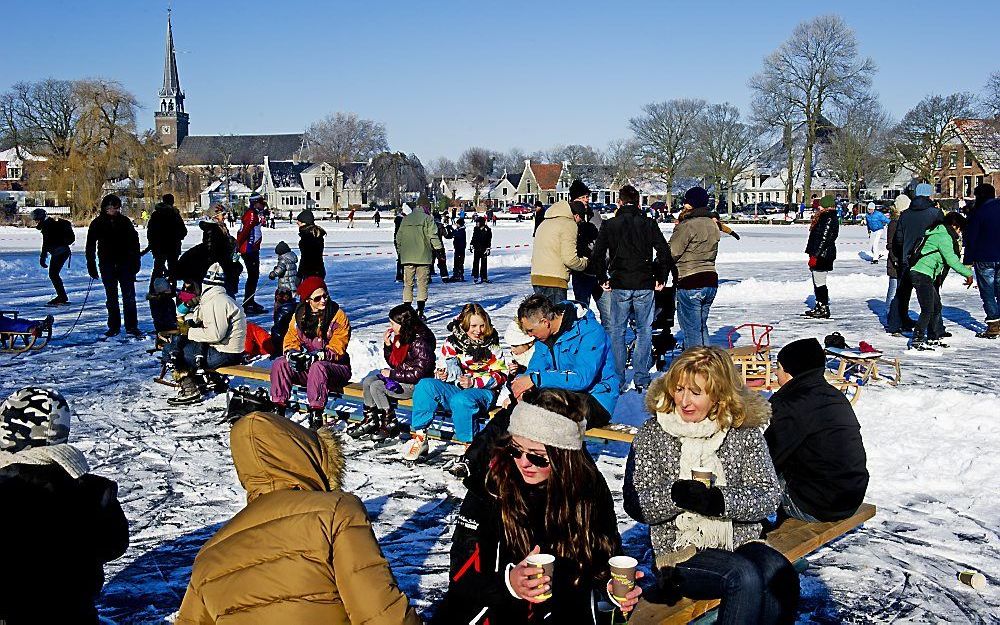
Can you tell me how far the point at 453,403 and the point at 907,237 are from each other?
24.8 ft

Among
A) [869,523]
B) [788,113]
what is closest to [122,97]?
[788,113]

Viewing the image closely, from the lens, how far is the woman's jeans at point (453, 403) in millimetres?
6398

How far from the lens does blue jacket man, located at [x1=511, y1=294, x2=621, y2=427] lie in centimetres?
579

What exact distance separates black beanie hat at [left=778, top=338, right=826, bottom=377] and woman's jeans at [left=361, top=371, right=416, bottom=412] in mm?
3458

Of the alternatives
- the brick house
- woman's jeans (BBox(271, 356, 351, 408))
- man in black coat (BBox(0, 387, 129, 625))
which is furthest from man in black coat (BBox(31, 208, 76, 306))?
the brick house

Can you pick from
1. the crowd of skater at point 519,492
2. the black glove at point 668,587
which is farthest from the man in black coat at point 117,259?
the black glove at point 668,587

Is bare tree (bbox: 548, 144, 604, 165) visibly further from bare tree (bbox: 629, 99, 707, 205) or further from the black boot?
the black boot

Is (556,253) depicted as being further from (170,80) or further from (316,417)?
(170,80)

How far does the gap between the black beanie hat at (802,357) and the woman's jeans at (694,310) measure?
4.69 meters

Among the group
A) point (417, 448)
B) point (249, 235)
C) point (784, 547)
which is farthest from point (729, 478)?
point (249, 235)

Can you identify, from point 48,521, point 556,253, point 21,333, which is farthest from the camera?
point 21,333

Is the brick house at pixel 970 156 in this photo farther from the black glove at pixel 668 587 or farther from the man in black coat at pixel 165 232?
the black glove at pixel 668 587

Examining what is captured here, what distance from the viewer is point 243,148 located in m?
136

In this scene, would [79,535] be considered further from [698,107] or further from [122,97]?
[698,107]
